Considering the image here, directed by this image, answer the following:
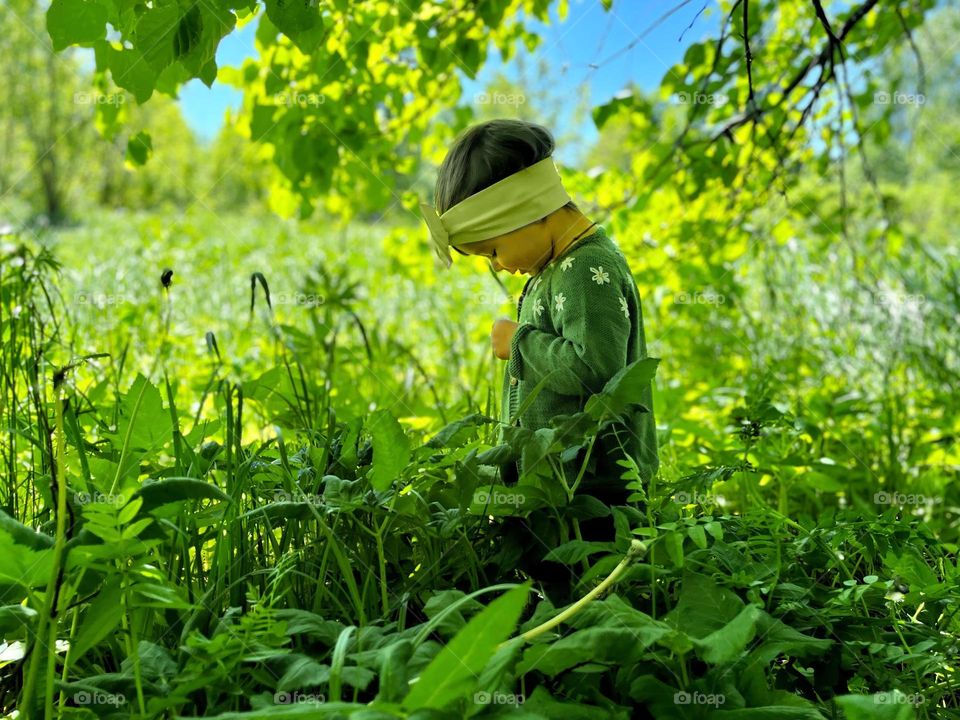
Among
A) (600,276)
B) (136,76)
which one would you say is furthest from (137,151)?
(600,276)

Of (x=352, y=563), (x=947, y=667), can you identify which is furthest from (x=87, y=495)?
(x=947, y=667)

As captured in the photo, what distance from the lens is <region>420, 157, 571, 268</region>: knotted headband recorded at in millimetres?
1873

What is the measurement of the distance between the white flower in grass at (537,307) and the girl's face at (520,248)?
0.11m

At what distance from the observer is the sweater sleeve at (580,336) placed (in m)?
1.78

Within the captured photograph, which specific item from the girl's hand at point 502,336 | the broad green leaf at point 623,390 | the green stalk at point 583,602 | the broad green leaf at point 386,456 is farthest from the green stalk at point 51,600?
the girl's hand at point 502,336

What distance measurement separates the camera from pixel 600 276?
6.04ft

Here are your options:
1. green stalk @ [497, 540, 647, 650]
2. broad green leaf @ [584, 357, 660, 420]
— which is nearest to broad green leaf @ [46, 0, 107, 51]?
broad green leaf @ [584, 357, 660, 420]

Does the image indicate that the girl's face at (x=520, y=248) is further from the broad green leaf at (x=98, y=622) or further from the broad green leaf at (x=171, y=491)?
the broad green leaf at (x=98, y=622)

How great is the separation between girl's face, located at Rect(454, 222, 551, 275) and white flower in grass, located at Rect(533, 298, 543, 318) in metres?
0.11

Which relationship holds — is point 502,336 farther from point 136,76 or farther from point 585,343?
point 136,76

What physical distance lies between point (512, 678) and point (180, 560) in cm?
72

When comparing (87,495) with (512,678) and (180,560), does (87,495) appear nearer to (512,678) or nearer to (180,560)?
(180,560)

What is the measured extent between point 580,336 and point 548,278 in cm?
19

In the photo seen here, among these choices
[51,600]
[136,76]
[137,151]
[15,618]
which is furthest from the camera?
[137,151]
